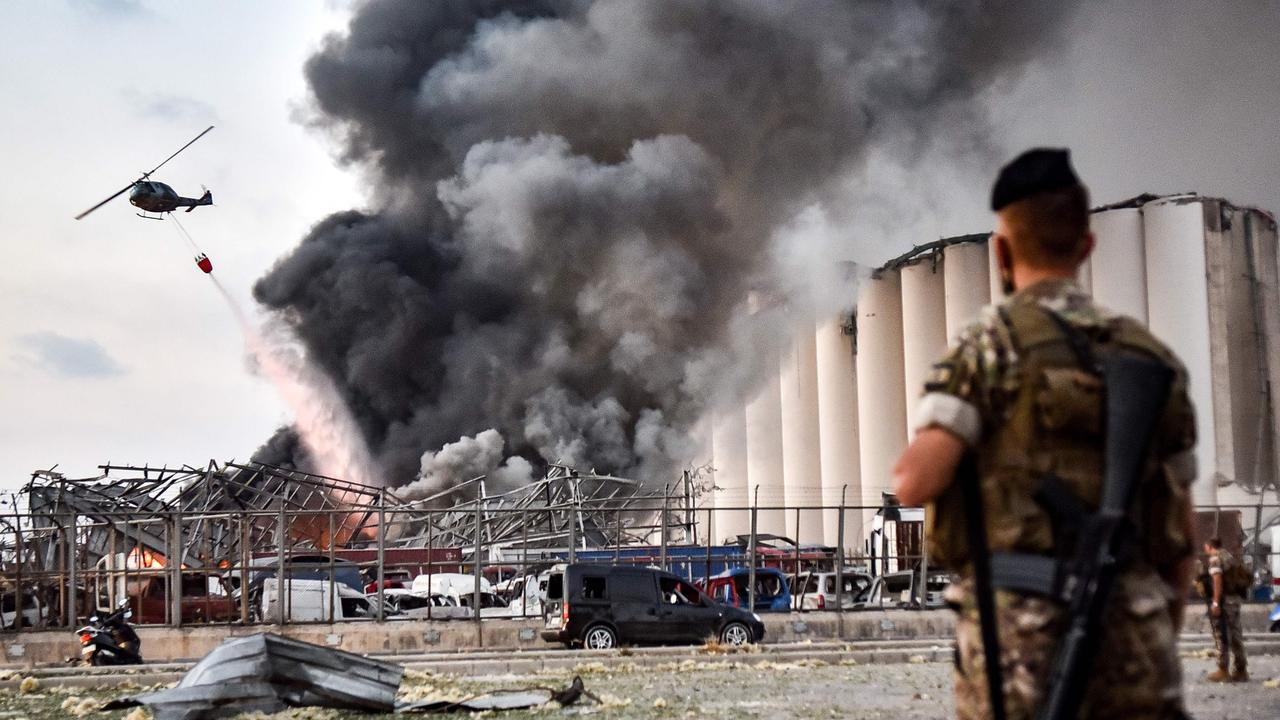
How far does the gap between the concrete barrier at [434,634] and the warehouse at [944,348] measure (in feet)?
15.1

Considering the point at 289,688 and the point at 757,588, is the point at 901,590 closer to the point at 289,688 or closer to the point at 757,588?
the point at 757,588

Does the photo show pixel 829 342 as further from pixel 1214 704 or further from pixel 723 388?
pixel 1214 704

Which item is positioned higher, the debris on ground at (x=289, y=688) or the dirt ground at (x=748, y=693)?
the debris on ground at (x=289, y=688)

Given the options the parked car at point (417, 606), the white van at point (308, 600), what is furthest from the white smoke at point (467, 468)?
the white van at point (308, 600)

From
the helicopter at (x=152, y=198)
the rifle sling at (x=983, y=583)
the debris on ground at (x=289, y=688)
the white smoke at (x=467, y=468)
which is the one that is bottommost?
the debris on ground at (x=289, y=688)

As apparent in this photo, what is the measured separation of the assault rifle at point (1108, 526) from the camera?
3.48 metres

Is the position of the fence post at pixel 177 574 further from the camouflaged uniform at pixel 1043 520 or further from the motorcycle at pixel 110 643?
the camouflaged uniform at pixel 1043 520

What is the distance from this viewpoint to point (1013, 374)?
3.70 meters

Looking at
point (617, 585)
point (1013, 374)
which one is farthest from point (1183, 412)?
point (617, 585)

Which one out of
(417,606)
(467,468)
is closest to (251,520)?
(417,606)

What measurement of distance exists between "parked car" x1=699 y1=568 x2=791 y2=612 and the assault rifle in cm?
2519

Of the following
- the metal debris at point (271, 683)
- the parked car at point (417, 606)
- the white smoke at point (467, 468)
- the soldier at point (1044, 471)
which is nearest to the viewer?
the soldier at point (1044, 471)

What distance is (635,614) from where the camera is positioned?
2289cm

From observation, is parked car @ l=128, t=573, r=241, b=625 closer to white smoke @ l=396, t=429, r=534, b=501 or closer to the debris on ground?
the debris on ground
